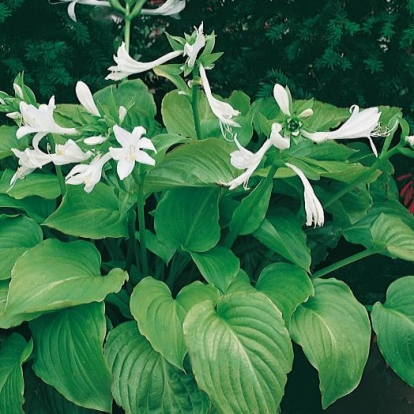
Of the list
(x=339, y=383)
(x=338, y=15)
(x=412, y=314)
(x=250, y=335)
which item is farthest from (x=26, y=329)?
(x=338, y=15)

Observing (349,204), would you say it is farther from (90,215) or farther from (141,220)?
(90,215)

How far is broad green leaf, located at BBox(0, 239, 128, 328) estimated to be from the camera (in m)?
1.62

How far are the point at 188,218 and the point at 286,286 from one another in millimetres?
327

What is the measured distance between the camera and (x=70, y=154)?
4.97ft

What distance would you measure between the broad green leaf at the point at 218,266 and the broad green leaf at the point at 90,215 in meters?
Result: 0.22

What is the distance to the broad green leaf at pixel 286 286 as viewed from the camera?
1.74m

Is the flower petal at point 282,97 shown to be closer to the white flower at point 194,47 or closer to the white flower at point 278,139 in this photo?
the white flower at point 278,139

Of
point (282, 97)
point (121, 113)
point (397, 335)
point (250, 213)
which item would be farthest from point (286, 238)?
point (121, 113)

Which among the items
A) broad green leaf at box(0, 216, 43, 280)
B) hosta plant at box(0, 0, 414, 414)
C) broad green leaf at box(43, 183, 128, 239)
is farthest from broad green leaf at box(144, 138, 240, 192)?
broad green leaf at box(0, 216, 43, 280)

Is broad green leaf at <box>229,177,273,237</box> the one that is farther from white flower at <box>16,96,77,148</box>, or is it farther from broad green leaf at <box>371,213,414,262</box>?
white flower at <box>16,96,77,148</box>

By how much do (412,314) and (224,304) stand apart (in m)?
0.52

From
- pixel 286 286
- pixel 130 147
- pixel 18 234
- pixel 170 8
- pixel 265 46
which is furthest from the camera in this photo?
pixel 265 46

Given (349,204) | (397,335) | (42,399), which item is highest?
(349,204)

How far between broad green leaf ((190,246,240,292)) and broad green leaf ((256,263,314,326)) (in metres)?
0.09
